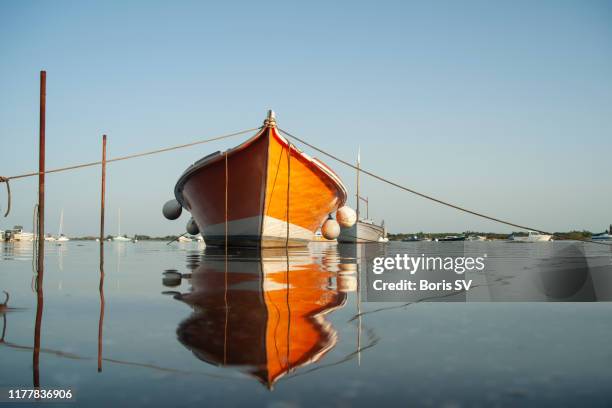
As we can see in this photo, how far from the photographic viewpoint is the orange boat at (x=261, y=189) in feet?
51.3

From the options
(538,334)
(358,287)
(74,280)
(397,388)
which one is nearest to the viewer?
(397,388)

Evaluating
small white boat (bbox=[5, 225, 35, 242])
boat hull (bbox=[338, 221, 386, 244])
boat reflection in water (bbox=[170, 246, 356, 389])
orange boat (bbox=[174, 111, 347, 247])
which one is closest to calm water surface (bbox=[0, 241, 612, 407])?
boat reflection in water (bbox=[170, 246, 356, 389])

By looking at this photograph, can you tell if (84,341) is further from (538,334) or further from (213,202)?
(213,202)

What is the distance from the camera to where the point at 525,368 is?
2160 millimetres

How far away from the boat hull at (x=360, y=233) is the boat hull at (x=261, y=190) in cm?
1880

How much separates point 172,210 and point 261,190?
1139 cm

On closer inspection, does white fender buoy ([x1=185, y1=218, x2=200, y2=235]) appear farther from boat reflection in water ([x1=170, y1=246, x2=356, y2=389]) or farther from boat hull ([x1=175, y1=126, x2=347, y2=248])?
boat reflection in water ([x1=170, y1=246, x2=356, y2=389])

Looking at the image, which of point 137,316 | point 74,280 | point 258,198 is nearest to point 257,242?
point 258,198

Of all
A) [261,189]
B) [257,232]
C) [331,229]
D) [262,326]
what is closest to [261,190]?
[261,189]

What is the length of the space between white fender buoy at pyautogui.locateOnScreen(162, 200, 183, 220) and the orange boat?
590cm

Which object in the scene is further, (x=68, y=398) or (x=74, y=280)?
(x=74, y=280)

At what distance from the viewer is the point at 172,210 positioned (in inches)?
1005

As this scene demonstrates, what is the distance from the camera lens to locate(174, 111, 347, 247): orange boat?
1564cm

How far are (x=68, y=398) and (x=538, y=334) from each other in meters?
2.85
